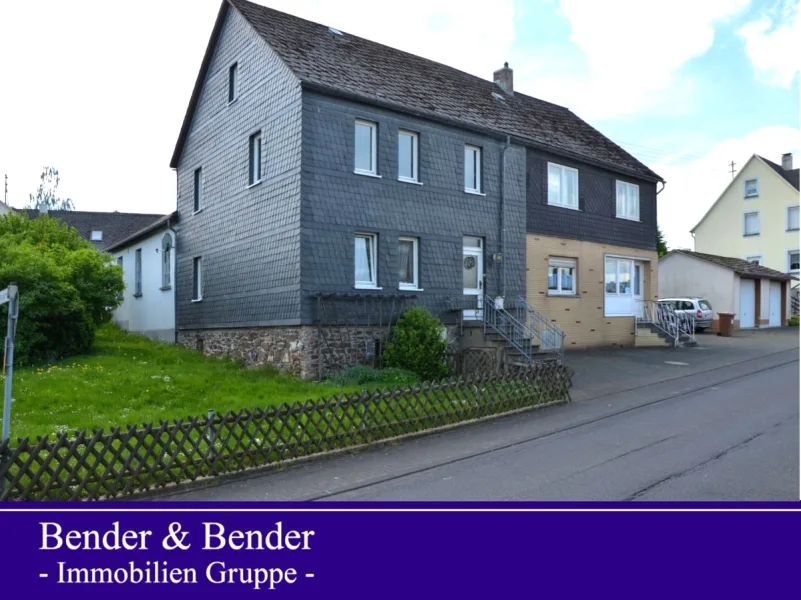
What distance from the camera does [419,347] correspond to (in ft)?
57.5

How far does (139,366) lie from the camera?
18.0 meters

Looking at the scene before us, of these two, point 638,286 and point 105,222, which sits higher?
point 105,222

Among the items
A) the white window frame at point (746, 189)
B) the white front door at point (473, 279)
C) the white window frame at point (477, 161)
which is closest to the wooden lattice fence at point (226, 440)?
the white front door at point (473, 279)

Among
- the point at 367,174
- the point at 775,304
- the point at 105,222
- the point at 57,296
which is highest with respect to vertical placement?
the point at 105,222

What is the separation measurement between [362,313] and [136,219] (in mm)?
48777

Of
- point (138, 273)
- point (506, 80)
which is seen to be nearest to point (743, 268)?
point (506, 80)

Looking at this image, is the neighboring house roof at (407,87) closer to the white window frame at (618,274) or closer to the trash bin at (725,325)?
the white window frame at (618,274)

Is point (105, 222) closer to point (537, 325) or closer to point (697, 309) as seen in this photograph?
point (697, 309)

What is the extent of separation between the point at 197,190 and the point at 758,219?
36.3 meters

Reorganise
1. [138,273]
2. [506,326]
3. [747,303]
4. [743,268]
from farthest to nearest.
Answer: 1. [747,303]
2. [743,268]
3. [138,273]
4. [506,326]

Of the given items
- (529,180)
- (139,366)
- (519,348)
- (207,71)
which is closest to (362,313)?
(519,348)

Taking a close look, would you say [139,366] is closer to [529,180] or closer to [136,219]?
[529,180]

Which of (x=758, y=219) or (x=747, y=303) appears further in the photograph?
(x=758, y=219)

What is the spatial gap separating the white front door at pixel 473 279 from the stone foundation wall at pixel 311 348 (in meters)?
3.42
